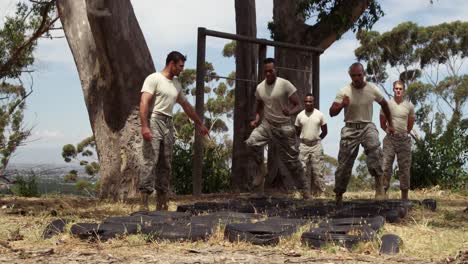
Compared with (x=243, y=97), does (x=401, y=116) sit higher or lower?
lower

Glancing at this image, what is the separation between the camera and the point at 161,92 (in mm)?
7871

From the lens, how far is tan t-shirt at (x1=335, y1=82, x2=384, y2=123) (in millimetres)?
8156

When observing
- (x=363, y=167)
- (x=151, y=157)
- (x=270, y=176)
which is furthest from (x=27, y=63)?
(x=363, y=167)

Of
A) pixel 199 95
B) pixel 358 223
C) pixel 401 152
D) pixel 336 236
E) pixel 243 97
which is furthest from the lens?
pixel 243 97

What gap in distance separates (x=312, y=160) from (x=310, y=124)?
2.06 ft

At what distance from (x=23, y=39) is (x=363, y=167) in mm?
19583

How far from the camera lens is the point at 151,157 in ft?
25.6

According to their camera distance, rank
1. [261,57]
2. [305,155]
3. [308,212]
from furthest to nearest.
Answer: [261,57] < [305,155] < [308,212]

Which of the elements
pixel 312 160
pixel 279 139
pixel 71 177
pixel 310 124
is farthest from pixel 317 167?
pixel 71 177

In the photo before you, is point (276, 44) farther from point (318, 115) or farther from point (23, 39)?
point (23, 39)

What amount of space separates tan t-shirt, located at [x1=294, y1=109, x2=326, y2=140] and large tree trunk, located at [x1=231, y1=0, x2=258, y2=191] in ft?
5.95

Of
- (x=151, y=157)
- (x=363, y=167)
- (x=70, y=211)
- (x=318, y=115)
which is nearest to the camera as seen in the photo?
(x=151, y=157)

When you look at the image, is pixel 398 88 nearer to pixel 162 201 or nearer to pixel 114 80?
pixel 162 201

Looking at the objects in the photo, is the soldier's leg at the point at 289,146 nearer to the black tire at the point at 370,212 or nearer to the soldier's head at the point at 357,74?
the soldier's head at the point at 357,74
